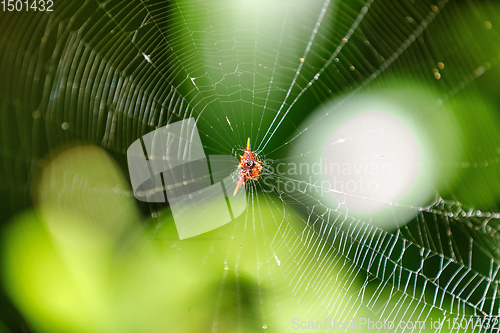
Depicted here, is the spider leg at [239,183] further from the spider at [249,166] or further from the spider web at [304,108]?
the spider web at [304,108]

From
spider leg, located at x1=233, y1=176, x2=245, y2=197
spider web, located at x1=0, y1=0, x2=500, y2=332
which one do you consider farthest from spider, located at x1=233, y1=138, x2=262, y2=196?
spider web, located at x1=0, y1=0, x2=500, y2=332

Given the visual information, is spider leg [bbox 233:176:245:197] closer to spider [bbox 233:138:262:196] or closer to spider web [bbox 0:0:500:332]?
spider [bbox 233:138:262:196]

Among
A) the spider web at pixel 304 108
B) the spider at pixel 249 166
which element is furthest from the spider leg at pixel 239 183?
the spider web at pixel 304 108

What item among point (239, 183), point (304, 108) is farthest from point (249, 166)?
point (304, 108)

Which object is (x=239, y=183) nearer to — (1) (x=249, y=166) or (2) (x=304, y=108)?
(1) (x=249, y=166)

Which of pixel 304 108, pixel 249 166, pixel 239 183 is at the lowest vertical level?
pixel 239 183
